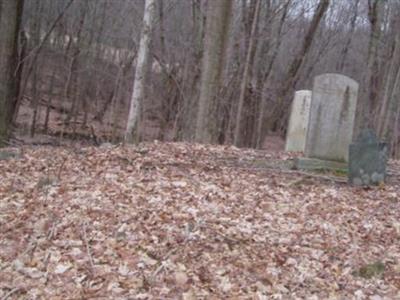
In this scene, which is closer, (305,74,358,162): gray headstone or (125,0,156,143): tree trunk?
(305,74,358,162): gray headstone

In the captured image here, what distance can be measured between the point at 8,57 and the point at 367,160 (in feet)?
21.7

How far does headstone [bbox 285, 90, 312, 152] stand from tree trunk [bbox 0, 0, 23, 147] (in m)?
5.62

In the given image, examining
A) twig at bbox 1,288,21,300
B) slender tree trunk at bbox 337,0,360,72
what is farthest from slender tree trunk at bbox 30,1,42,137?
twig at bbox 1,288,21,300

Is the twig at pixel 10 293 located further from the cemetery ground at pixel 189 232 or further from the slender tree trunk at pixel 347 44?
the slender tree trunk at pixel 347 44

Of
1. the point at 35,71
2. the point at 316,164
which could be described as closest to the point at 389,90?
the point at 35,71

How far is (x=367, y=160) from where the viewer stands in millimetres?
7137

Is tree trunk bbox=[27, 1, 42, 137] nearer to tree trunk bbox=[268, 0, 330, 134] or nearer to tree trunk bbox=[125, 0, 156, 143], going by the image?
tree trunk bbox=[268, 0, 330, 134]

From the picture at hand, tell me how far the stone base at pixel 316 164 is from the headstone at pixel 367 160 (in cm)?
68

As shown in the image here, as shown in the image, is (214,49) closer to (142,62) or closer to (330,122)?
(142,62)

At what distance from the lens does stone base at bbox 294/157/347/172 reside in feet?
25.7

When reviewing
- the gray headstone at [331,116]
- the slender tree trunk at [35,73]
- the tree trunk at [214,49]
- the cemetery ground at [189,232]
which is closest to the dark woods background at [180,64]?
the slender tree trunk at [35,73]

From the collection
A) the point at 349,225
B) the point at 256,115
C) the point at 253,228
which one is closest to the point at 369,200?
the point at 349,225

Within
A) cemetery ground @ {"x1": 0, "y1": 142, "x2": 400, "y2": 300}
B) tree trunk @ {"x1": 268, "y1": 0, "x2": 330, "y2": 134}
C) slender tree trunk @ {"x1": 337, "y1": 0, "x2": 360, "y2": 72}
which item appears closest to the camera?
cemetery ground @ {"x1": 0, "y1": 142, "x2": 400, "y2": 300}

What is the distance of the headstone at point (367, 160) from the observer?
705 cm
